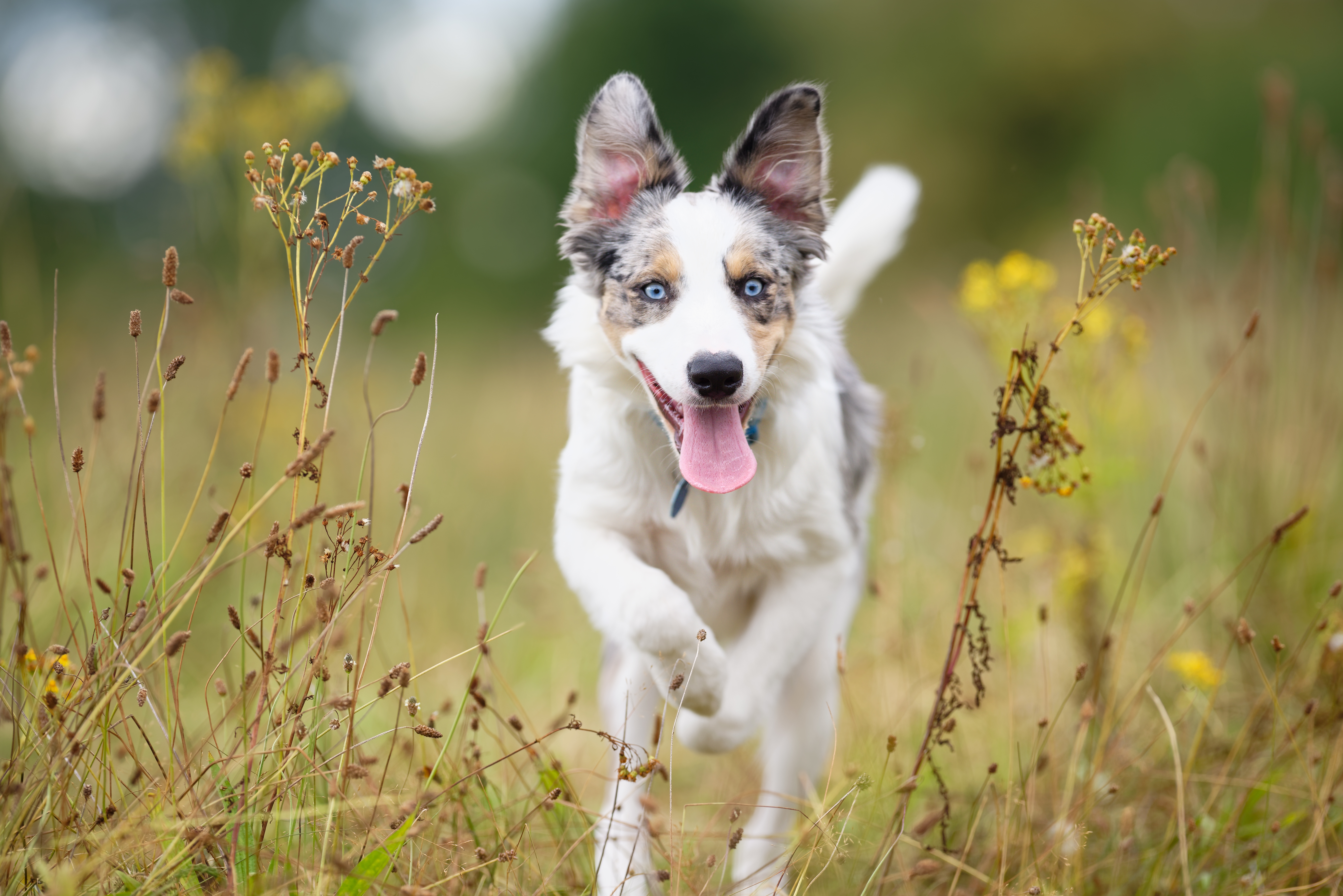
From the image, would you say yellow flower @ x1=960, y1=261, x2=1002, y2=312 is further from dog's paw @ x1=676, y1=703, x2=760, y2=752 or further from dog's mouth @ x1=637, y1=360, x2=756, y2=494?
dog's paw @ x1=676, y1=703, x2=760, y2=752

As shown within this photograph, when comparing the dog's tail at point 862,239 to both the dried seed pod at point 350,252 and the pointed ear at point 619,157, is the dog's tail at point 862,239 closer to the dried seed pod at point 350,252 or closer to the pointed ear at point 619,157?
the pointed ear at point 619,157

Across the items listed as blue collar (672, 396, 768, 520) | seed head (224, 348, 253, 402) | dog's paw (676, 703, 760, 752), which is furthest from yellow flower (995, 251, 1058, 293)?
seed head (224, 348, 253, 402)

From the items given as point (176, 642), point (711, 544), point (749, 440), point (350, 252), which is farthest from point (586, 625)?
point (176, 642)

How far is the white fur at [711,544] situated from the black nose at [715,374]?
28 millimetres

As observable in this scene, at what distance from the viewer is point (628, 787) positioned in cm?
306

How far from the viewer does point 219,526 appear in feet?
6.20

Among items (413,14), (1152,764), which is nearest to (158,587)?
(1152,764)

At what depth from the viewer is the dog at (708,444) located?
2.56 metres

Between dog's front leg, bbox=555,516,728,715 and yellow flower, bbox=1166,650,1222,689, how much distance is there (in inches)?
57.0

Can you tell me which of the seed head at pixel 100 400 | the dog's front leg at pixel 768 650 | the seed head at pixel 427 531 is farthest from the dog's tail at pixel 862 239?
the seed head at pixel 100 400

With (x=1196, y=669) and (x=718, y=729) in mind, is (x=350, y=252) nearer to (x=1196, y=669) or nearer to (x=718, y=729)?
(x=718, y=729)

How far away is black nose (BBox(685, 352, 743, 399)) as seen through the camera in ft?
7.92

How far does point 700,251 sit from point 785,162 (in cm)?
52

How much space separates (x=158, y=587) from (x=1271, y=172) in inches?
175
